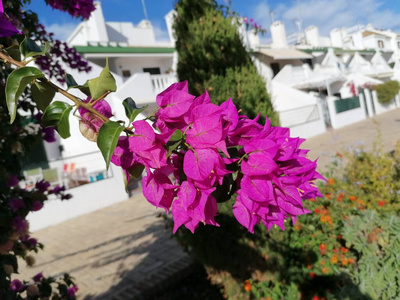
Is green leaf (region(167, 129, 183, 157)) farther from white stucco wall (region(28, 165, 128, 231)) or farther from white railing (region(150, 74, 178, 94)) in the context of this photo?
white railing (region(150, 74, 178, 94))

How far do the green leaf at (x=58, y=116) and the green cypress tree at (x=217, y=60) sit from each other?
8.14ft

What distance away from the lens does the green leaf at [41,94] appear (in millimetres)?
686

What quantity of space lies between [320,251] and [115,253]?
376cm

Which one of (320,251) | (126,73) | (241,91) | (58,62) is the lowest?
(320,251)

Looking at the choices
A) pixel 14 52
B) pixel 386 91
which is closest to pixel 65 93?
pixel 14 52

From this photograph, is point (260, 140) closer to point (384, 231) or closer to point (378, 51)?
point (384, 231)

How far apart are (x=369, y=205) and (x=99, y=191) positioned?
758cm

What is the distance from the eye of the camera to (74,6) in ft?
7.66

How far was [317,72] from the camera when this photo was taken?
79.4 feet

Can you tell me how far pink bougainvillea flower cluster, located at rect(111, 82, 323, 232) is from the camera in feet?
1.84

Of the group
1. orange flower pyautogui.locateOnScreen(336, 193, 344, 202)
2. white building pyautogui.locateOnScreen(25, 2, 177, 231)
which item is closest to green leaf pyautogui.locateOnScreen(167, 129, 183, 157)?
orange flower pyautogui.locateOnScreen(336, 193, 344, 202)

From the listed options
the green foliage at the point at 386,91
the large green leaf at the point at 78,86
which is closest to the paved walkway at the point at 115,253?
the large green leaf at the point at 78,86

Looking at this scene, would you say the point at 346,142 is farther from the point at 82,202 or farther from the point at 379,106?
the point at 379,106

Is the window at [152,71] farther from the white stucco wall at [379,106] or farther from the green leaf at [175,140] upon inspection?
the green leaf at [175,140]
